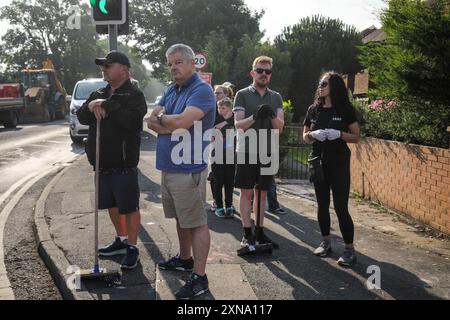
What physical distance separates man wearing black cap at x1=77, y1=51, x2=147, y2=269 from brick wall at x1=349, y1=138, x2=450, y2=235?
3765mm

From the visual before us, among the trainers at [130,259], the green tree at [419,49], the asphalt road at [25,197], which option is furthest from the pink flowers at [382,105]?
the asphalt road at [25,197]

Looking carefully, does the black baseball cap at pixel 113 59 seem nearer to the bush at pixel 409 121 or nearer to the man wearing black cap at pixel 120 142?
the man wearing black cap at pixel 120 142

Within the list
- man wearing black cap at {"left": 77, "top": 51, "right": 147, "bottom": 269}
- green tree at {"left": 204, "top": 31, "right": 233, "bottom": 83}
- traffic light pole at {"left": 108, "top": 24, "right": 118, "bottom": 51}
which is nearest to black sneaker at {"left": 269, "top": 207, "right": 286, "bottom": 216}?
man wearing black cap at {"left": 77, "top": 51, "right": 147, "bottom": 269}

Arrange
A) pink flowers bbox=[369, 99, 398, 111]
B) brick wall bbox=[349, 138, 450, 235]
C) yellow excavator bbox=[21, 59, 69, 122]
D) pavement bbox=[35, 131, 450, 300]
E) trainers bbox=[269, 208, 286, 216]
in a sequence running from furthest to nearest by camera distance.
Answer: yellow excavator bbox=[21, 59, 69, 122] → pink flowers bbox=[369, 99, 398, 111] → trainers bbox=[269, 208, 286, 216] → brick wall bbox=[349, 138, 450, 235] → pavement bbox=[35, 131, 450, 300]

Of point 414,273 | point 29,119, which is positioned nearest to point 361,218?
point 414,273

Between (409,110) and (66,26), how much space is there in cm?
6209

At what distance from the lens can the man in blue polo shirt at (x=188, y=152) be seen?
3695 mm

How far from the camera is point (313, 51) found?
2539 cm

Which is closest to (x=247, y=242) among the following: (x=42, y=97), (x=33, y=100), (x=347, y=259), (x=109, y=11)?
(x=347, y=259)

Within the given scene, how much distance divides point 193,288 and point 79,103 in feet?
42.5

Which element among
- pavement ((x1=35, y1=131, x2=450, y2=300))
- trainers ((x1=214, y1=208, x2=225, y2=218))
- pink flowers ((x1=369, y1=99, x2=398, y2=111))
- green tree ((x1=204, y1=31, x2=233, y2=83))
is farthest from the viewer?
green tree ((x1=204, y1=31, x2=233, y2=83))

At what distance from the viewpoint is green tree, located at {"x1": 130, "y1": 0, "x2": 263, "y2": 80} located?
39156 millimetres

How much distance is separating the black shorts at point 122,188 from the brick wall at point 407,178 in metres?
3.77

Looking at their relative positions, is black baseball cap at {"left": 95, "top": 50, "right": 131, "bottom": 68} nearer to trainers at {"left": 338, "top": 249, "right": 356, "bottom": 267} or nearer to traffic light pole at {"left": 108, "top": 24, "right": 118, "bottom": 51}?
traffic light pole at {"left": 108, "top": 24, "right": 118, "bottom": 51}
